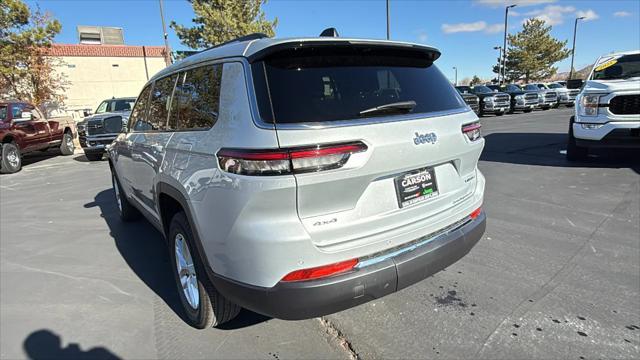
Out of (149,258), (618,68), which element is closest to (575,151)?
(618,68)

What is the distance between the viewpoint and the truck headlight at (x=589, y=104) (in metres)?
6.38

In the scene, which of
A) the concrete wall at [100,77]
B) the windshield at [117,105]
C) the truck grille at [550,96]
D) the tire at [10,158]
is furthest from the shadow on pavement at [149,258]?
the concrete wall at [100,77]

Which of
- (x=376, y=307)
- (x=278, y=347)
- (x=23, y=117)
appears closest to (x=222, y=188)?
(x=278, y=347)

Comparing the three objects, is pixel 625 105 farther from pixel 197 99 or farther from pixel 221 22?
pixel 221 22

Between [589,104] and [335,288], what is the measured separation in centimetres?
666

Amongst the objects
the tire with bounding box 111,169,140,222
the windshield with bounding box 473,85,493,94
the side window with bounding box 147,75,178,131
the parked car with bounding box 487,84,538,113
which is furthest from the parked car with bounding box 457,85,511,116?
the side window with bounding box 147,75,178,131

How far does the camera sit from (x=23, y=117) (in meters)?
10.9

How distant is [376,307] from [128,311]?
1904 millimetres

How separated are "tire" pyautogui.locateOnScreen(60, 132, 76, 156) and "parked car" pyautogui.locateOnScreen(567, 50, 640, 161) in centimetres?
1528

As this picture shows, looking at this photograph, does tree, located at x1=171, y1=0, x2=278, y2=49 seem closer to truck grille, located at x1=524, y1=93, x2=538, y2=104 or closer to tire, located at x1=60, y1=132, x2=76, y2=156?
tire, located at x1=60, y1=132, x2=76, y2=156

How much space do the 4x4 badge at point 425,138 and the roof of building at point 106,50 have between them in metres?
32.2

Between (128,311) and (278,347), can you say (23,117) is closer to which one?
(128,311)

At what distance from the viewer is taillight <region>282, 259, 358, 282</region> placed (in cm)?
190

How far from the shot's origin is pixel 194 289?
2611mm
